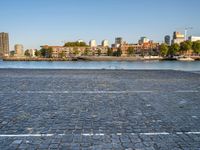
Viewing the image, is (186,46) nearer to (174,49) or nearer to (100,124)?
(174,49)

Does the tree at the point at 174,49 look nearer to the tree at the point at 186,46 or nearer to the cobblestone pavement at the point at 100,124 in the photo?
the tree at the point at 186,46

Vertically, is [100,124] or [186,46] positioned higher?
[186,46]

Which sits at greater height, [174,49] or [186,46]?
[186,46]

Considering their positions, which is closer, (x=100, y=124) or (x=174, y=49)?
(x=100, y=124)

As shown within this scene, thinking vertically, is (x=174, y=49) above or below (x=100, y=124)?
above

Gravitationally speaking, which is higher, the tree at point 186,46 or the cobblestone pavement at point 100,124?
the tree at point 186,46

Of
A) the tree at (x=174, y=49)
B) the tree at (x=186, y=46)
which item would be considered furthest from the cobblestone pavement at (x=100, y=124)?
the tree at (x=174, y=49)

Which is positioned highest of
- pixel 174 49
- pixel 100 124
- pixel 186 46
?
pixel 186 46

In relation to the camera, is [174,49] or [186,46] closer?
[186,46]

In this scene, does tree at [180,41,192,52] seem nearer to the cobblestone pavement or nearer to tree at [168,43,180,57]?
tree at [168,43,180,57]

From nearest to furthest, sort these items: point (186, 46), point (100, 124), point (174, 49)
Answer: point (100, 124) → point (186, 46) → point (174, 49)

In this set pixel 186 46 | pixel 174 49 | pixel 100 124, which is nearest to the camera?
pixel 100 124

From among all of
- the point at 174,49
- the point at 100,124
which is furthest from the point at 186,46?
the point at 100,124

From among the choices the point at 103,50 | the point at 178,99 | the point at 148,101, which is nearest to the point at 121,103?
the point at 148,101
